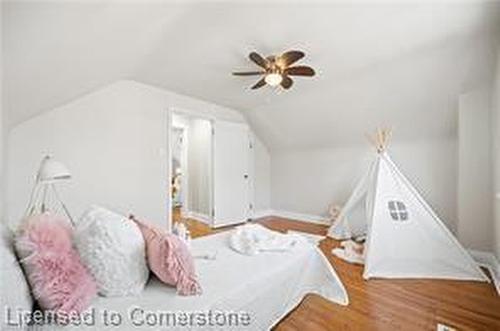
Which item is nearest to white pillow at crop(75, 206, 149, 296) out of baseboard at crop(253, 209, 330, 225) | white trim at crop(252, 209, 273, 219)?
baseboard at crop(253, 209, 330, 225)

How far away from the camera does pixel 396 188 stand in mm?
3037

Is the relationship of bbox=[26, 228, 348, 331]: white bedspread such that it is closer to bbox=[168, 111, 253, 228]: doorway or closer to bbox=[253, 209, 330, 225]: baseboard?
bbox=[168, 111, 253, 228]: doorway

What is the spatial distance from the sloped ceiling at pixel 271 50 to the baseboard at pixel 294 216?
199cm

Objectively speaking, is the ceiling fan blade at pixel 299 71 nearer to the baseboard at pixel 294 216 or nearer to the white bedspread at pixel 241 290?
the white bedspread at pixel 241 290

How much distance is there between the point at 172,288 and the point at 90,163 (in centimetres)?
267

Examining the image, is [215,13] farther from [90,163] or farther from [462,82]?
[462,82]

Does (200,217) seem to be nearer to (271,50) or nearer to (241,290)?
(271,50)

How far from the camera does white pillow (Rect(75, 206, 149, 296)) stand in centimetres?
131

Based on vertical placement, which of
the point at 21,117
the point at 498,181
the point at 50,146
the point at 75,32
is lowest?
the point at 498,181

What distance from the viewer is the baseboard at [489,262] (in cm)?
265

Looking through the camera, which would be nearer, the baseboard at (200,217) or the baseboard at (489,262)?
the baseboard at (489,262)

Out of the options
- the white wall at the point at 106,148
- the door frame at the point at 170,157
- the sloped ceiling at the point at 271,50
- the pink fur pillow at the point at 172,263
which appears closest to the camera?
the pink fur pillow at the point at 172,263

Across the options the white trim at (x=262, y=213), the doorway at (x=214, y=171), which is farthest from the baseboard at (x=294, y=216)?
the doorway at (x=214, y=171)

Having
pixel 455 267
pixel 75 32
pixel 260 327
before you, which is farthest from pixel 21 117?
pixel 455 267
